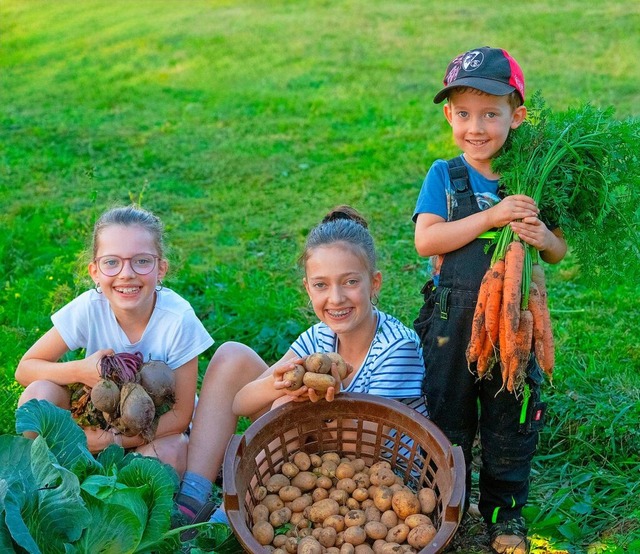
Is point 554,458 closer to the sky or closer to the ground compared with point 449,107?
closer to the ground

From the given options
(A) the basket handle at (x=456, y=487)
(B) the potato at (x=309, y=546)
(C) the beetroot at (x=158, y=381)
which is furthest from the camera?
(C) the beetroot at (x=158, y=381)

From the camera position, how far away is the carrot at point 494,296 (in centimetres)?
263

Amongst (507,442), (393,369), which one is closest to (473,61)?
(393,369)

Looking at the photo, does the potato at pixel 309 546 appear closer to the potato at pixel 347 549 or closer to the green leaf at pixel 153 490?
the potato at pixel 347 549

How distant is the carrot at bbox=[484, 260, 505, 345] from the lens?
2.63 m

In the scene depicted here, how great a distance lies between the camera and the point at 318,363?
2660mm

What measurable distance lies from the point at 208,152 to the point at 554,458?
508 cm

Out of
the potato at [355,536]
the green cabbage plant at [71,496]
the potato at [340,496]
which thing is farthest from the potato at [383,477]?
the green cabbage plant at [71,496]

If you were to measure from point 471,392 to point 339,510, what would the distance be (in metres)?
0.64

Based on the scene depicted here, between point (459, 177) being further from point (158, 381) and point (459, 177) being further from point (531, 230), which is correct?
point (158, 381)

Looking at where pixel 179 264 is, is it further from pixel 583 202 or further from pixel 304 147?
pixel 304 147

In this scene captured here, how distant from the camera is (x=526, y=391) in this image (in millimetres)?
2723

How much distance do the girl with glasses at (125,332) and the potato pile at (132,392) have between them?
0.07m

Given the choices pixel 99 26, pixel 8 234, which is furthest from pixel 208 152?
pixel 99 26
